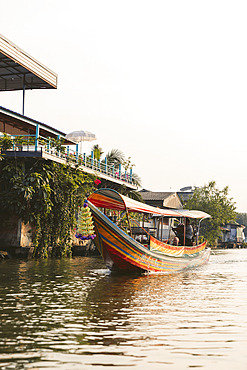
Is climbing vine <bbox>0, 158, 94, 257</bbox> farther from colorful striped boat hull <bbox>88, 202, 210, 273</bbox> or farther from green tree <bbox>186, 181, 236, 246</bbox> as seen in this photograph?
green tree <bbox>186, 181, 236, 246</bbox>

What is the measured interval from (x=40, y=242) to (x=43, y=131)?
8.32 meters

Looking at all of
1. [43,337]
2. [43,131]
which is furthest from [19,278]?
[43,131]

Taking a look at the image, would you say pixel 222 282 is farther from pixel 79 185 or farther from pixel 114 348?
pixel 79 185

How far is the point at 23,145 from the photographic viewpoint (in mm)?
21094

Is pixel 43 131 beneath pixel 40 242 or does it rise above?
above

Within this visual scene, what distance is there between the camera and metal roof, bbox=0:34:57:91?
23789mm

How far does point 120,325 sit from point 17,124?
19.4 meters

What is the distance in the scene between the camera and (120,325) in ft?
23.1

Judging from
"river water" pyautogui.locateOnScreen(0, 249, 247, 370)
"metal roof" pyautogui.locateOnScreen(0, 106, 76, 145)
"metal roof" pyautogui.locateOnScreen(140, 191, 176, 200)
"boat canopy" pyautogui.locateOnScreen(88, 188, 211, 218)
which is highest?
"metal roof" pyautogui.locateOnScreen(0, 106, 76, 145)

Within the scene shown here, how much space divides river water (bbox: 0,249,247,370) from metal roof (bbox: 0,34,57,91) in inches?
578

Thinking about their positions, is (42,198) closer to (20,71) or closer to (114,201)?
(114,201)

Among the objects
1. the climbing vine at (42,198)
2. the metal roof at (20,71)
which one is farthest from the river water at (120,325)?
the metal roof at (20,71)

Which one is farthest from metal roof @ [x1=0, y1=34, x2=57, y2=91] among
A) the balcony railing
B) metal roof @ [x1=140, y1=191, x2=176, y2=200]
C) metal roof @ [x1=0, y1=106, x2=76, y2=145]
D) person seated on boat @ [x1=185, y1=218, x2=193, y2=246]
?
metal roof @ [x1=140, y1=191, x2=176, y2=200]

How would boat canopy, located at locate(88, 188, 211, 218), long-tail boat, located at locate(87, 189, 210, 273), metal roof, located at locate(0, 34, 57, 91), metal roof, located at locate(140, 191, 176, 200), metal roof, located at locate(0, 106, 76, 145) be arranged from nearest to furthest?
1. boat canopy, located at locate(88, 188, 211, 218)
2. long-tail boat, located at locate(87, 189, 210, 273)
3. metal roof, located at locate(0, 106, 76, 145)
4. metal roof, located at locate(0, 34, 57, 91)
5. metal roof, located at locate(140, 191, 176, 200)
